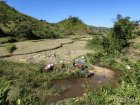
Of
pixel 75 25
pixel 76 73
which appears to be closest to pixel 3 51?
pixel 76 73

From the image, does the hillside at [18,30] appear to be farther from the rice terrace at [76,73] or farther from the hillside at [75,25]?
the hillside at [75,25]

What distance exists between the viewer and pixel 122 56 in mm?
19766

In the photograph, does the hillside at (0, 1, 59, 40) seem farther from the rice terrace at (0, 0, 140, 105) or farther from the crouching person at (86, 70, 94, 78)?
the crouching person at (86, 70, 94, 78)

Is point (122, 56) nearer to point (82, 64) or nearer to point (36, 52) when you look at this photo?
point (82, 64)

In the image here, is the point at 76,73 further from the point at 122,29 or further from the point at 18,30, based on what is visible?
the point at 18,30

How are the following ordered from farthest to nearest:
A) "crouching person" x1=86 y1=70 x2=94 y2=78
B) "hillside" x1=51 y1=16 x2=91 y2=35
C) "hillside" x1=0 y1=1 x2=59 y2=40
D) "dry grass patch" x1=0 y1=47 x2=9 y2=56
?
"hillside" x1=51 y1=16 x2=91 y2=35
"hillside" x1=0 y1=1 x2=59 y2=40
"dry grass patch" x1=0 y1=47 x2=9 y2=56
"crouching person" x1=86 y1=70 x2=94 y2=78

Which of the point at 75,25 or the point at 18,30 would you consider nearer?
the point at 18,30

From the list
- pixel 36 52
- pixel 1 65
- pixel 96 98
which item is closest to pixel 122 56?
pixel 36 52

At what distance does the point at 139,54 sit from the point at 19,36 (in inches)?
554

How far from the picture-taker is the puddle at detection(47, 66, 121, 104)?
1230 centimetres

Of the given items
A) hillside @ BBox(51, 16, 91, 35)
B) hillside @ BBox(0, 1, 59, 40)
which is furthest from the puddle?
hillside @ BBox(51, 16, 91, 35)

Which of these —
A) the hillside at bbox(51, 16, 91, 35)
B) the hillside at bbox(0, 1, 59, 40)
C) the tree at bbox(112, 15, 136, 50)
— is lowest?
the hillside at bbox(51, 16, 91, 35)

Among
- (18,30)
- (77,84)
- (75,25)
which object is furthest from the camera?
(75,25)

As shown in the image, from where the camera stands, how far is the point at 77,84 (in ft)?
46.6
